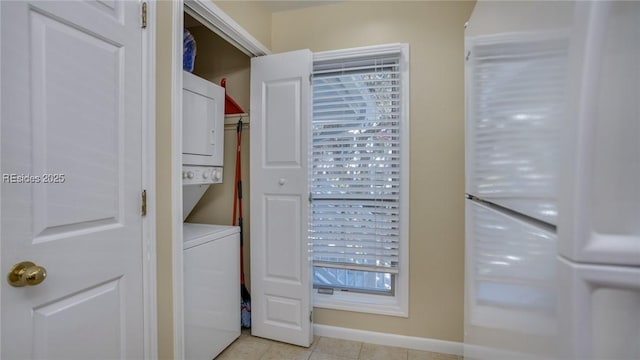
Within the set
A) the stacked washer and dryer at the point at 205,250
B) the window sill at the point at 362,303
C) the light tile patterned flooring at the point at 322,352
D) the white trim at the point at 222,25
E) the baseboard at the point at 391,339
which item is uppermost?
the white trim at the point at 222,25

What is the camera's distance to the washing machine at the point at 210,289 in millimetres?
1756

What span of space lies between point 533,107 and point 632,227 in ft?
0.79

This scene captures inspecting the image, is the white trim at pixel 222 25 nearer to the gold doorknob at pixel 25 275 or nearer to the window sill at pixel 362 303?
the gold doorknob at pixel 25 275

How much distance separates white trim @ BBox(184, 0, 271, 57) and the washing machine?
1.29 m

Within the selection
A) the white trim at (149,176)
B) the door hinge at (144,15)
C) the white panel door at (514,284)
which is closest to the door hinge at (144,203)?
the white trim at (149,176)

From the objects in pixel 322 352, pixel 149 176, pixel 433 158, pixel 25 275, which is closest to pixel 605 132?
pixel 25 275

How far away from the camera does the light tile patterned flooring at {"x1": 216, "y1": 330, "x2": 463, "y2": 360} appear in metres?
2.07

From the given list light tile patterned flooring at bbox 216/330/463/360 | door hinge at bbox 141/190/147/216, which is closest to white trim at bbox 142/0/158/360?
door hinge at bbox 141/190/147/216

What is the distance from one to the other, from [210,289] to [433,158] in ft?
5.76

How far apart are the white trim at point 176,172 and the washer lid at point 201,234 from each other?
0.70 feet

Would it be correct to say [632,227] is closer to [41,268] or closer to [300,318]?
[41,268]

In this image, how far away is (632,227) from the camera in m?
0.37

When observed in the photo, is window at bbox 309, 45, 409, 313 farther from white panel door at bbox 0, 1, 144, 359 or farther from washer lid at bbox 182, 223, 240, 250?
white panel door at bbox 0, 1, 144, 359

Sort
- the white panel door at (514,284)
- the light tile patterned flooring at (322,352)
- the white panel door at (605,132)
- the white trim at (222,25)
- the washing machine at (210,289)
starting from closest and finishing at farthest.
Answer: the white panel door at (605,132) < the white panel door at (514,284) < the white trim at (222,25) < the washing machine at (210,289) < the light tile patterned flooring at (322,352)
